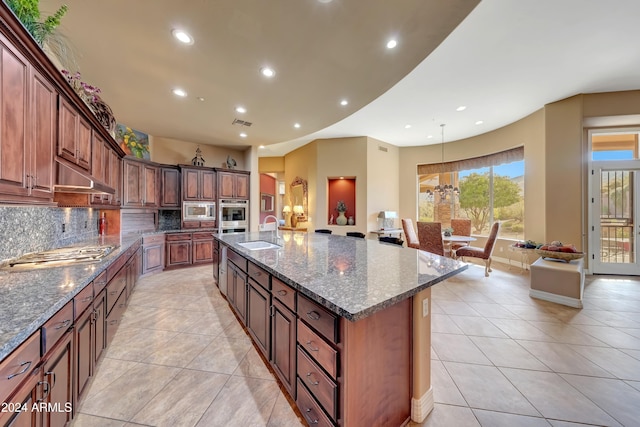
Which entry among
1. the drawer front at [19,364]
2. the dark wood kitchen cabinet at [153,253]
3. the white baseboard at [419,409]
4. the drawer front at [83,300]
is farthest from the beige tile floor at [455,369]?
the dark wood kitchen cabinet at [153,253]

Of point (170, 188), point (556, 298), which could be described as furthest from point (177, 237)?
point (556, 298)

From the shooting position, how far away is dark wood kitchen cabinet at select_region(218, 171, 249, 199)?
552cm

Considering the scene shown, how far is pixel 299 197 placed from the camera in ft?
24.7

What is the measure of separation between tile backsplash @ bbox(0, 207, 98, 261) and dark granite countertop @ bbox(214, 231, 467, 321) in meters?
1.73

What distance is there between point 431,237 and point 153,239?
18.0 ft

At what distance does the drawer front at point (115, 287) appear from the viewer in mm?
2049

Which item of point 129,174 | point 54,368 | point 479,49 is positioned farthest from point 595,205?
point 129,174

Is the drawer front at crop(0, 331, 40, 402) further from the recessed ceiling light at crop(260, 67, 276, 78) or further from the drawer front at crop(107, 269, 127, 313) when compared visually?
the recessed ceiling light at crop(260, 67, 276, 78)

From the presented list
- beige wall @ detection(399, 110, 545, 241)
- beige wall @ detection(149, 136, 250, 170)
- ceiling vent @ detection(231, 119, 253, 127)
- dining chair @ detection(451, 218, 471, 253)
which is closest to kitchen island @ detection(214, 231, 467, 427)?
ceiling vent @ detection(231, 119, 253, 127)

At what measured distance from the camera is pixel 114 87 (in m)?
3.03

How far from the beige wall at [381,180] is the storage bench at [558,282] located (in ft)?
12.2

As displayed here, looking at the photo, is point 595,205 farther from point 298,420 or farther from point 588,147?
point 298,420

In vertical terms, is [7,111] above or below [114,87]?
below

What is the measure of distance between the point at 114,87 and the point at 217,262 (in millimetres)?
2753
